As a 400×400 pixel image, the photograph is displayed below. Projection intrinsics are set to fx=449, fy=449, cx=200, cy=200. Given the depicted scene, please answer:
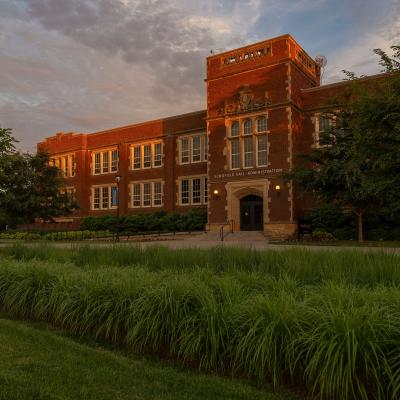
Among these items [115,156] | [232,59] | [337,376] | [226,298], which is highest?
[232,59]

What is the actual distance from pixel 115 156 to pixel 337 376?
41.6m

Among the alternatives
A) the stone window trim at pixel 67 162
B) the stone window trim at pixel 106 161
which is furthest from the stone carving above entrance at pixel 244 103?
the stone window trim at pixel 67 162

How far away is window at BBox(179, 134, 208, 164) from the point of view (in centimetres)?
3675

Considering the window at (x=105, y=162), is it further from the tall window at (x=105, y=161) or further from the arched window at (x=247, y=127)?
the arched window at (x=247, y=127)

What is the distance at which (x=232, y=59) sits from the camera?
106 feet

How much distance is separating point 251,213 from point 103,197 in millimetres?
18207

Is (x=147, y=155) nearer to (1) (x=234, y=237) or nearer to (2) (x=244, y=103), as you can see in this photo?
(2) (x=244, y=103)

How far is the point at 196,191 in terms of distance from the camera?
36.6 meters

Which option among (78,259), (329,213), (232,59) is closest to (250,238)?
(329,213)

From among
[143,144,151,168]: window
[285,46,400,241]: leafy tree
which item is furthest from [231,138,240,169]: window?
[143,144,151,168]: window

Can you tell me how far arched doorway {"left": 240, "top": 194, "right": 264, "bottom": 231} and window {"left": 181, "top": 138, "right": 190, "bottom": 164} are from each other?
7929 mm

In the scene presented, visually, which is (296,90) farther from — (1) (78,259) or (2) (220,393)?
(2) (220,393)

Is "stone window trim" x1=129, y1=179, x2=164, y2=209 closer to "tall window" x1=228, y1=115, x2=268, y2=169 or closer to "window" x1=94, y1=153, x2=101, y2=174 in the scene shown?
"window" x1=94, y1=153, x2=101, y2=174

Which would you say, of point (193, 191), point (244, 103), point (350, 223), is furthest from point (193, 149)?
point (350, 223)
